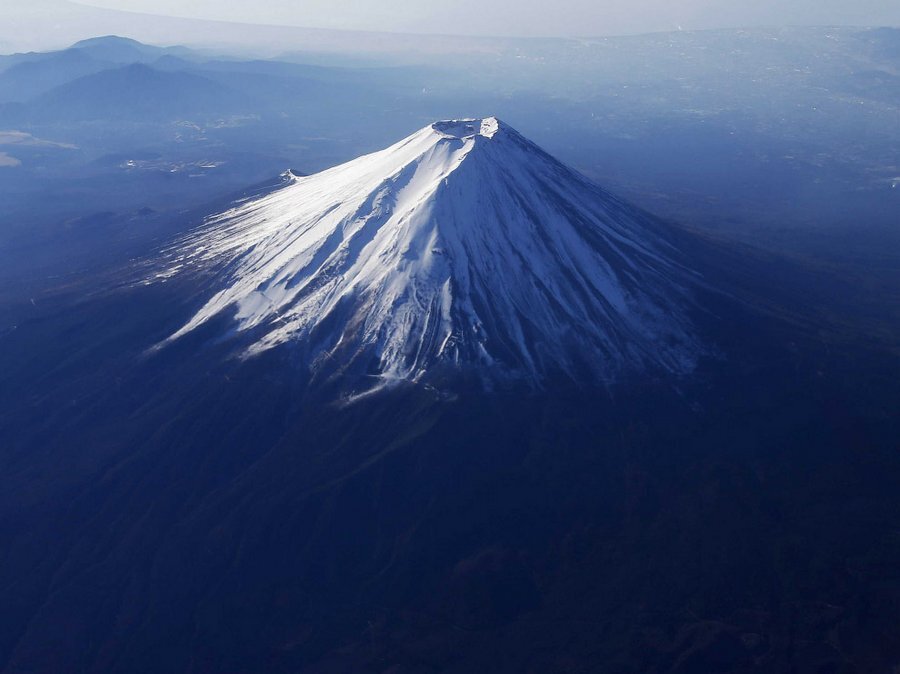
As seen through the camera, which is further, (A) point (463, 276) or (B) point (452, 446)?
(A) point (463, 276)

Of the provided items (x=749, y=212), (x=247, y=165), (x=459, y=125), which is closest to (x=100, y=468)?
(x=459, y=125)

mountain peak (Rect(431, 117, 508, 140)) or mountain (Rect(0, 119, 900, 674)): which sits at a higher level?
mountain peak (Rect(431, 117, 508, 140))

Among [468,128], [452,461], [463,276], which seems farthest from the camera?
[468,128]

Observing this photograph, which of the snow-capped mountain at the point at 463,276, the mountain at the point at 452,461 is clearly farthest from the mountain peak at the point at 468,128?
the mountain at the point at 452,461

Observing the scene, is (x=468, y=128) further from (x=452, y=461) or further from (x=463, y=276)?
(x=452, y=461)

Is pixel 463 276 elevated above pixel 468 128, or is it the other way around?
pixel 468 128

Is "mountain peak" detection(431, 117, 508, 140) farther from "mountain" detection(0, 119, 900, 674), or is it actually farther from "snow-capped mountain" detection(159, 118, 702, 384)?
"mountain" detection(0, 119, 900, 674)

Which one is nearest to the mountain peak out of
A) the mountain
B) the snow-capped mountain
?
the snow-capped mountain

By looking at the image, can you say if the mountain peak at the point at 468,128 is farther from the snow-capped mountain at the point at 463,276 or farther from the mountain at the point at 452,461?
the mountain at the point at 452,461

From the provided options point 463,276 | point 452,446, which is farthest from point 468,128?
point 452,446
